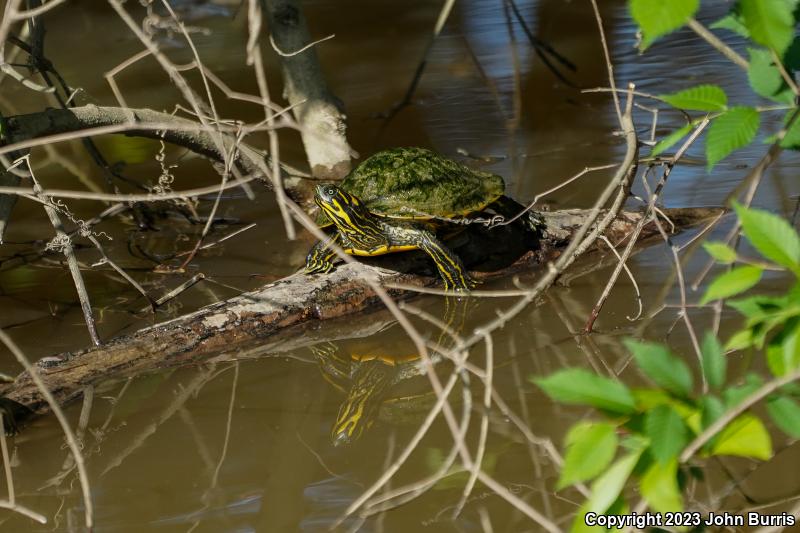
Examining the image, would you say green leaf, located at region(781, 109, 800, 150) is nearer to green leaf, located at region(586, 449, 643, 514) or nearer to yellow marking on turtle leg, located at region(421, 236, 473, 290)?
green leaf, located at region(586, 449, 643, 514)

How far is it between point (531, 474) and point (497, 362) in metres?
0.88

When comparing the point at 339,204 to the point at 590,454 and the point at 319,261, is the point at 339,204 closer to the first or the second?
the point at 319,261

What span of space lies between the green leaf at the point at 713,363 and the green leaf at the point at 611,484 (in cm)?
18

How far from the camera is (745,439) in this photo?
1.52 m

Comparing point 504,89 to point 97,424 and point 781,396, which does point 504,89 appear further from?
Answer: point 781,396

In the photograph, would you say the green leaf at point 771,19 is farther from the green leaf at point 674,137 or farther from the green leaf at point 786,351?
the green leaf at point 786,351

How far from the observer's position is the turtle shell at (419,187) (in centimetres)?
466

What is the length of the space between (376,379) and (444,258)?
0.95 metres

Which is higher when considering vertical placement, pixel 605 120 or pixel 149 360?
pixel 149 360

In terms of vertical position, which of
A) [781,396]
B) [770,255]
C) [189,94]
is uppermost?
[189,94]

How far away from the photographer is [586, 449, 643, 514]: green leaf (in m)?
1.44

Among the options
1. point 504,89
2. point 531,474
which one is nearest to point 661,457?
point 531,474

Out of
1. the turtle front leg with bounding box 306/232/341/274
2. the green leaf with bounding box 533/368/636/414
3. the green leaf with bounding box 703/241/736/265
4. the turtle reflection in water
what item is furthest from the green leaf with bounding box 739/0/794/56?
the turtle front leg with bounding box 306/232/341/274

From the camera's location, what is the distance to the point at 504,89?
7.54 meters
